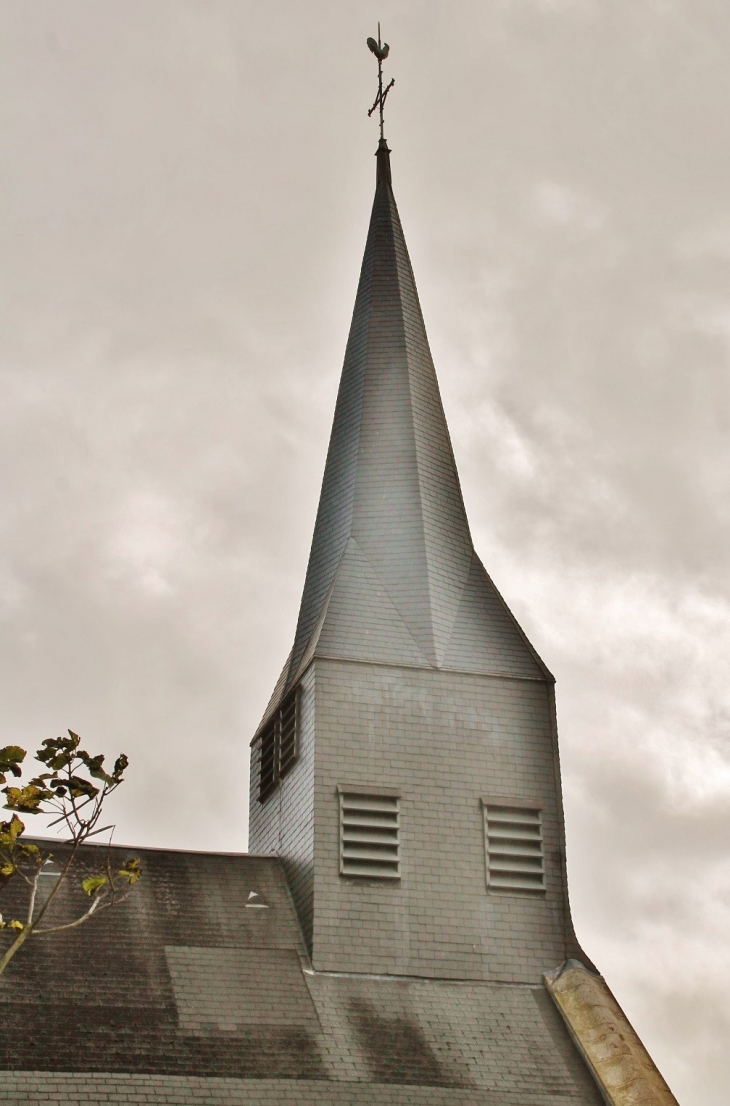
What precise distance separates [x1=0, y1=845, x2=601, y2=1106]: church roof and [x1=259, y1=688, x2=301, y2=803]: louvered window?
2.73m

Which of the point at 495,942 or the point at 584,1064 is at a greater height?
the point at 495,942

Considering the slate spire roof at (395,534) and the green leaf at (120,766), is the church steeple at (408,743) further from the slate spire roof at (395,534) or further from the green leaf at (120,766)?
the green leaf at (120,766)

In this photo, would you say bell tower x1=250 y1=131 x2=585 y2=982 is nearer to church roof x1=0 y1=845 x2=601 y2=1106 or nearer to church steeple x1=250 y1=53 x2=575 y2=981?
church steeple x1=250 y1=53 x2=575 y2=981

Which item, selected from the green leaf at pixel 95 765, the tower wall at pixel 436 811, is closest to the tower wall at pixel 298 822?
the tower wall at pixel 436 811

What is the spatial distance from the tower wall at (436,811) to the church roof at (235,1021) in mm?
609

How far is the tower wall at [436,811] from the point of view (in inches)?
1030

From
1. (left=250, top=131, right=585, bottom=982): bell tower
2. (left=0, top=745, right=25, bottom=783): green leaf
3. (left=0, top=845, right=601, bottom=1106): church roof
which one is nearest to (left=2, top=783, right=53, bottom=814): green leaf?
(left=0, top=745, right=25, bottom=783): green leaf

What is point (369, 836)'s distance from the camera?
27.0m

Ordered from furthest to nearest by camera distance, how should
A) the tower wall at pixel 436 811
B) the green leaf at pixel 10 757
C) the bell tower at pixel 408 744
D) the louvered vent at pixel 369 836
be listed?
the louvered vent at pixel 369 836, the bell tower at pixel 408 744, the tower wall at pixel 436 811, the green leaf at pixel 10 757

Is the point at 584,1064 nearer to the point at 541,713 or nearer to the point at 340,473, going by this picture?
the point at 541,713

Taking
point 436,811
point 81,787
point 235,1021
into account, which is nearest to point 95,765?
point 81,787

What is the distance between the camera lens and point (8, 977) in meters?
23.1

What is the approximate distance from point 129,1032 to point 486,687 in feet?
31.7

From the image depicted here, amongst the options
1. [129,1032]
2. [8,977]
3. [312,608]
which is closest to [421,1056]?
[129,1032]
